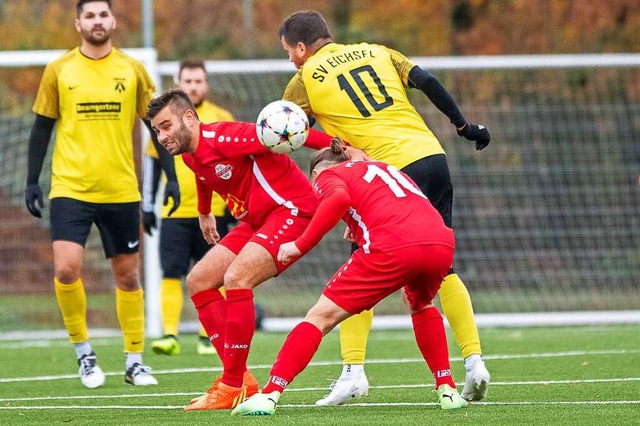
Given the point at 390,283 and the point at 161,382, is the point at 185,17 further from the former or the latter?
the point at 390,283

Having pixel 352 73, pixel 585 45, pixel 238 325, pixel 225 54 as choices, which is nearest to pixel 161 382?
pixel 238 325

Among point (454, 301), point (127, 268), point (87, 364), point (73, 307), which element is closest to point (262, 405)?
point (454, 301)

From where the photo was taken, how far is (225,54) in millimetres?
26031

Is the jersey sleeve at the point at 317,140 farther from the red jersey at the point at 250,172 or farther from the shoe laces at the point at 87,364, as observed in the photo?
the shoe laces at the point at 87,364

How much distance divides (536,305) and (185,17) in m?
16.0

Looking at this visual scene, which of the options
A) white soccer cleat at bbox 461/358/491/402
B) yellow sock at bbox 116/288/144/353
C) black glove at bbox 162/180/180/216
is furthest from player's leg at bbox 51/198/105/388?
white soccer cleat at bbox 461/358/491/402

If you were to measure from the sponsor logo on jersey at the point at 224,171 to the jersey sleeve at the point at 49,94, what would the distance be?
6.73 ft

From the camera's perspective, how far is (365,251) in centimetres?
637

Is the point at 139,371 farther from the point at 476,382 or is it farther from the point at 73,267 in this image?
the point at 476,382

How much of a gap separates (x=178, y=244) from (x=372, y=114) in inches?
173

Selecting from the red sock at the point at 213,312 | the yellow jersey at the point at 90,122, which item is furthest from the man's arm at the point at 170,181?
the red sock at the point at 213,312

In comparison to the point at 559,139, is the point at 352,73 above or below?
above

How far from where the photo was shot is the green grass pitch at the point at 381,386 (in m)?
6.23

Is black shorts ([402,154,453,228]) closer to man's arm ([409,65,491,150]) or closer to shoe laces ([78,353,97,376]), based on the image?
man's arm ([409,65,491,150])
